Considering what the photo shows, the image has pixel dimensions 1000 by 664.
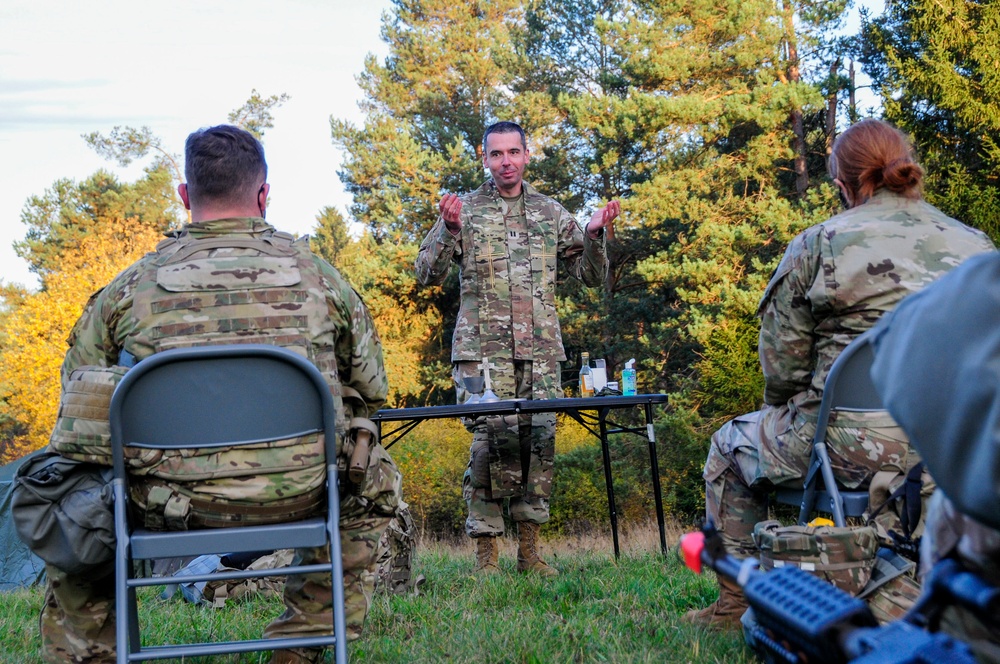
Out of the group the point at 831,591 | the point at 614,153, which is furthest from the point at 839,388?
the point at 614,153

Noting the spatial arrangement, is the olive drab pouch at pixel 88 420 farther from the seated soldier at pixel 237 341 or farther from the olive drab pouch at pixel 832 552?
the olive drab pouch at pixel 832 552

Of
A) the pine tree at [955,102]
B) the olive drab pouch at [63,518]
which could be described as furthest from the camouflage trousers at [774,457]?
the pine tree at [955,102]

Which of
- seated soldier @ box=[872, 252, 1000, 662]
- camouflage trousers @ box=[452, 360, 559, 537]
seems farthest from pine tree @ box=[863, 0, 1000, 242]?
seated soldier @ box=[872, 252, 1000, 662]

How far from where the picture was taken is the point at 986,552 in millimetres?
960

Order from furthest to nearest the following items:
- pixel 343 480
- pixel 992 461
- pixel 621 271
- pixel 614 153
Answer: pixel 621 271 < pixel 614 153 < pixel 343 480 < pixel 992 461

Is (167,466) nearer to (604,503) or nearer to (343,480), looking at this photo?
(343,480)

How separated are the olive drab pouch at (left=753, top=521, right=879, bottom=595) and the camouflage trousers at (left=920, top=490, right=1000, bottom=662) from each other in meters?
1.14

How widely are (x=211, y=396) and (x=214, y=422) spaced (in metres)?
0.06

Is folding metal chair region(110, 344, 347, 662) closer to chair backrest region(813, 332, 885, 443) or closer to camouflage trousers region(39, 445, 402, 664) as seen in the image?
camouflage trousers region(39, 445, 402, 664)

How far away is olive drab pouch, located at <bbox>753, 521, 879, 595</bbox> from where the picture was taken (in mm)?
2230

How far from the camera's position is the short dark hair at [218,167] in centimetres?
257

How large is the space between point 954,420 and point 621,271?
1987cm

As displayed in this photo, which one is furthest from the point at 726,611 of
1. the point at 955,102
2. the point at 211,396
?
the point at 955,102

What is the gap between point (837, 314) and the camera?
8.98 ft
